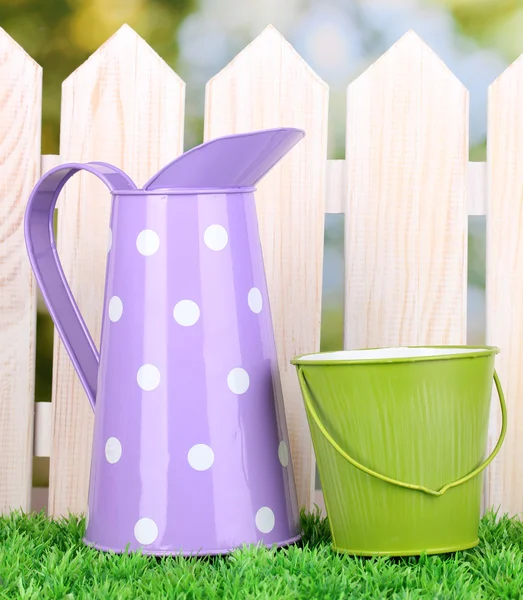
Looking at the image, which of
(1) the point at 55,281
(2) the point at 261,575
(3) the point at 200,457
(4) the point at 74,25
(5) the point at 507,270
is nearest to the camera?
(2) the point at 261,575

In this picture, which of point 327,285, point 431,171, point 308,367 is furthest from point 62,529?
point 327,285

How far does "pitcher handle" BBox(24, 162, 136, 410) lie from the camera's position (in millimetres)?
1340

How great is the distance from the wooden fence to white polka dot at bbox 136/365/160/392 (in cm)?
36

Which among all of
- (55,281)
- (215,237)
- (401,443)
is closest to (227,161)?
(215,237)

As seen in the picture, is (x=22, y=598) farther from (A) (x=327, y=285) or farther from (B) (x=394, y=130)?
(A) (x=327, y=285)

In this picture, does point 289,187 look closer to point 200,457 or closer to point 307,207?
point 307,207

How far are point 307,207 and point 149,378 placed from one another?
0.47 meters

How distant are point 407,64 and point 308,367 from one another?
64 cm

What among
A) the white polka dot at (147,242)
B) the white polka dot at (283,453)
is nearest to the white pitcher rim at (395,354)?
the white polka dot at (283,453)

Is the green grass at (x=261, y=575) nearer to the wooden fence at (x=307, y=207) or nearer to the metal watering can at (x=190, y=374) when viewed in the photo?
the metal watering can at (x=190, y=374)

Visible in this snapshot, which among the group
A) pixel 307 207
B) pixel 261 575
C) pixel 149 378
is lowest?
pixel 261 575

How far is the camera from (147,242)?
1.25 meters

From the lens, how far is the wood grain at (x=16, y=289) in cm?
157

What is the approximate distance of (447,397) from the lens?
1146 mm
